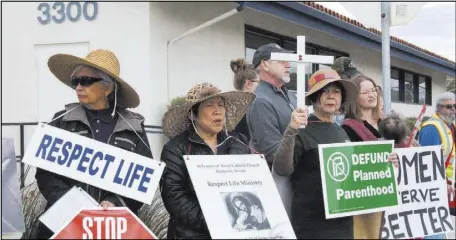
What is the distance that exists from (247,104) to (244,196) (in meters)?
0.80

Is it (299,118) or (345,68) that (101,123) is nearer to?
(299,118)

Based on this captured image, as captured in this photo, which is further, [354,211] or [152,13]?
[152,13]

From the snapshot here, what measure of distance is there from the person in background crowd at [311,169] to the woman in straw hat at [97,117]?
33.9 inches

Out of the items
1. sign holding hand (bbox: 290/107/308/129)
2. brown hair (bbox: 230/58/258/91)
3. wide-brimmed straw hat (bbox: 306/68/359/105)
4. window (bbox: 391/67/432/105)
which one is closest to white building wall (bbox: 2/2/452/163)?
brown hair (bbox: 230/58/258/91)

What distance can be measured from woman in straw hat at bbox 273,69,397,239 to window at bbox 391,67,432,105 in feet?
52.8

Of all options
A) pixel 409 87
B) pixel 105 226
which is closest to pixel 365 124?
pixel 105 226

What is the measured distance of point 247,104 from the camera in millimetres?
4254

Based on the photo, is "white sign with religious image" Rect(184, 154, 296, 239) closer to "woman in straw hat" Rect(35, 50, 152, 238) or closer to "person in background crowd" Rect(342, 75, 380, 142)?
"woman in straw hat" Rect(35, 50, 152, 238)

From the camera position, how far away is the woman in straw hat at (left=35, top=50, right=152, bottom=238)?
3664 mm

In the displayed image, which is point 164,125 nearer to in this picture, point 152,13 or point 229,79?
point 152,13

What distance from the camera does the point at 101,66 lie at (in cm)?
379

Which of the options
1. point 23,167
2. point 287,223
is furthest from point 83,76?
point 23,167

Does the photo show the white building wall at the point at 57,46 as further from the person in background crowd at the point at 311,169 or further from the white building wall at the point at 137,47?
the person in background crowd at the point at 311,169

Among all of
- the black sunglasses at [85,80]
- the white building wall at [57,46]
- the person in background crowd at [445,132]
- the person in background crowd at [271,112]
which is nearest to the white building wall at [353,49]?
the white building wall at [57,46]
